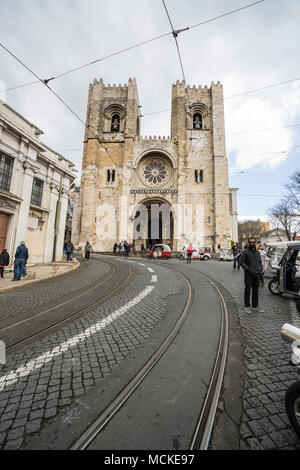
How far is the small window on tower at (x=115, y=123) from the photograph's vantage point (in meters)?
29.1

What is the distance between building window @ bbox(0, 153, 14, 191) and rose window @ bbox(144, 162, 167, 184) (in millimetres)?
19328

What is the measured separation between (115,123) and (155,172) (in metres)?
10.0

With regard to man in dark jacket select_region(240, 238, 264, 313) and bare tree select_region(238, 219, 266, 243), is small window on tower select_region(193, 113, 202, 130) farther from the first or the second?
bare tree select_region(238, 219, 266, 243)

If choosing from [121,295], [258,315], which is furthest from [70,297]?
[258,315]

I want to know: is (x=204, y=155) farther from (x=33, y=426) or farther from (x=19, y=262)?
(x=33, y=426)

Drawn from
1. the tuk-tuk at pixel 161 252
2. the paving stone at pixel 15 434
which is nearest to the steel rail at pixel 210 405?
the paving stone at pixel 15 434

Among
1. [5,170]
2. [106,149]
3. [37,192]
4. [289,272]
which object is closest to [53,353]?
[289,272]

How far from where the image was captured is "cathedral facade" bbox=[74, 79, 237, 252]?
24.4 meters

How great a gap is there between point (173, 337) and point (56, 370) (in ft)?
5.15

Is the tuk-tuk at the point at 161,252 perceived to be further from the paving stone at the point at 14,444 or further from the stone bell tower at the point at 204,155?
the paving stone at the point at 14,444

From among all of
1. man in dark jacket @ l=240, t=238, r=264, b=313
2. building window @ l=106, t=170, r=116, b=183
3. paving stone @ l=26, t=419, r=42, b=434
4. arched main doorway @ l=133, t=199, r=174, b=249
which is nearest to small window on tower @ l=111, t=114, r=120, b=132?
building window @ l=106, t=170, r=116, b=183

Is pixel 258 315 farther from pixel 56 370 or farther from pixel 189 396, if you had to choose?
pixel 56 370

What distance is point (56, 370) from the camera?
2.12 m

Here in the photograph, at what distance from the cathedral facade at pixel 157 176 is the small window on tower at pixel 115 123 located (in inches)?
6.1
